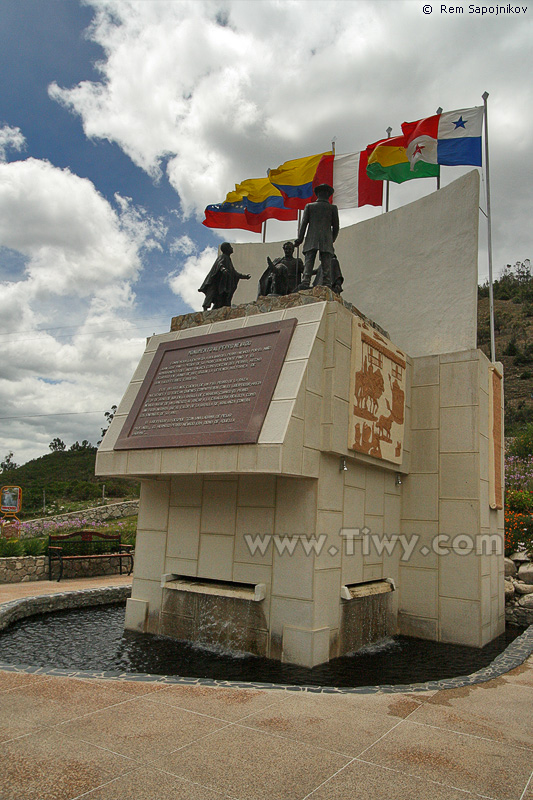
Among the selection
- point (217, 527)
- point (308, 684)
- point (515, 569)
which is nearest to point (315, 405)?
point (217, 527)

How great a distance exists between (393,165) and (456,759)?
12367 millimetres

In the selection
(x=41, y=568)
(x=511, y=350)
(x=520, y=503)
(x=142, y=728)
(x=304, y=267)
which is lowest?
(x=41, y=568)

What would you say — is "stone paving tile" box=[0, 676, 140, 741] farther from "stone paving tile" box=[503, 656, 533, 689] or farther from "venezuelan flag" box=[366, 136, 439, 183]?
"venezuelan flag" box=[366, 136, 439, 183]

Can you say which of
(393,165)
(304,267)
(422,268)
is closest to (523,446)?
(422,268)

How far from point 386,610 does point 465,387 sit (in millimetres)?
3876

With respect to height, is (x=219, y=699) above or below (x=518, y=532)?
below

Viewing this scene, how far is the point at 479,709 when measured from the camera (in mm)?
5289

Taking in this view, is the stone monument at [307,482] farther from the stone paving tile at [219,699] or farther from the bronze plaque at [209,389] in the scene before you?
the stone paving tile at [219,699]

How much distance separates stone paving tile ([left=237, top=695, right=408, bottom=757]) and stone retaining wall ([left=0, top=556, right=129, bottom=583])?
9841 mm

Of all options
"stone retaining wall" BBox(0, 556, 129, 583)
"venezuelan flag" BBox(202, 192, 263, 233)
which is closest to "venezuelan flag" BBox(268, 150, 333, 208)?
"venezuelan flag" BBox(202, 192, 263, 233)

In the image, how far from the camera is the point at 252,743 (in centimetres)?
417

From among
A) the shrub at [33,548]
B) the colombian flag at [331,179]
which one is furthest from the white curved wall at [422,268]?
the shrub at [33,548]

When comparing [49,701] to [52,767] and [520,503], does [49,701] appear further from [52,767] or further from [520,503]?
[520,503]

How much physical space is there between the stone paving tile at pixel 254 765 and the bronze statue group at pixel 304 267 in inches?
268
